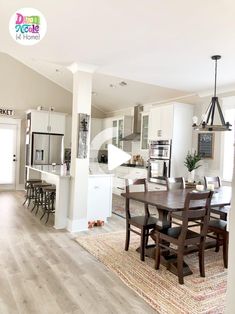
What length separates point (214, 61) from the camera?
3.82 m

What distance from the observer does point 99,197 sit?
183 inches

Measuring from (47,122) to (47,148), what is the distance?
79cm

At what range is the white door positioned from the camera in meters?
7.75

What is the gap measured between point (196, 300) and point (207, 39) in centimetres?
285

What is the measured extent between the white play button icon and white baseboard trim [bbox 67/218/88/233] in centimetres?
370

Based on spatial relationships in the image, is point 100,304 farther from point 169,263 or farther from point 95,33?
point 95,33

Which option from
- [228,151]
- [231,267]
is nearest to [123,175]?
[228,151]

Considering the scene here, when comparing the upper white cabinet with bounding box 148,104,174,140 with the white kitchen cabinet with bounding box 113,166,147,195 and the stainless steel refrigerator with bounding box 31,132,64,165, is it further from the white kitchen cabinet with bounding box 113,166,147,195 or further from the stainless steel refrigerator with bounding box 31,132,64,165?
the stainless steel refrigerator with bounding box 31,132,64,165

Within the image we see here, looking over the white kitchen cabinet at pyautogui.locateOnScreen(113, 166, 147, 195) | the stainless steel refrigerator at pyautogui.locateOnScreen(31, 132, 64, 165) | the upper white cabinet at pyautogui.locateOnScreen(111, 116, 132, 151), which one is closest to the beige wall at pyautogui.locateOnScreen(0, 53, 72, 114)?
the stainless steel refrigerator at pyautogui.locateOnScreen(31, 132, 64, 165)

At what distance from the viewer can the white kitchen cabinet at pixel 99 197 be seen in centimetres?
453

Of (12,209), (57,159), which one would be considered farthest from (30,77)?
(12,209)

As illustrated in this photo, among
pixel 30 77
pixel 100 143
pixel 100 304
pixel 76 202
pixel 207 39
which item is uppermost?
pixel 30 77

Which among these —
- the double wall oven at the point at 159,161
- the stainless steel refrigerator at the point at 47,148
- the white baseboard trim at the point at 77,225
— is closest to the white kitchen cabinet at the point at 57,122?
the stainless steel refrigerator at the point at 47,148

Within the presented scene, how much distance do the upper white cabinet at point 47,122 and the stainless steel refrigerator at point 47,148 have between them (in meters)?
0.15
